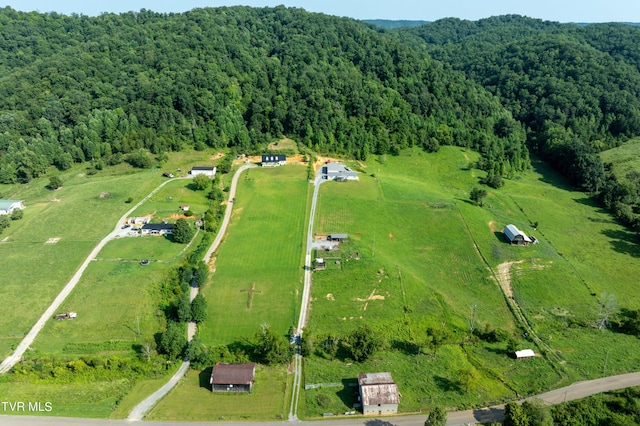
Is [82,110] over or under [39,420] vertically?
over

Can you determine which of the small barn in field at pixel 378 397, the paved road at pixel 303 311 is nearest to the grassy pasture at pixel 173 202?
the paved road at pixel 303 311

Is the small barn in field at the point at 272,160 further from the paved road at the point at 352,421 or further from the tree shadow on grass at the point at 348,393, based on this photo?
the paved road at the point at 352,421

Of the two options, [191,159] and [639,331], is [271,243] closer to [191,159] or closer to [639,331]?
[191,159]

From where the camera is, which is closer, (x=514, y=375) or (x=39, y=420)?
(x=39, y=420)

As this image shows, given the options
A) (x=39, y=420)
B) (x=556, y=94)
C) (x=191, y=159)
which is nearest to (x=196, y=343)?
(x=39, y=420)

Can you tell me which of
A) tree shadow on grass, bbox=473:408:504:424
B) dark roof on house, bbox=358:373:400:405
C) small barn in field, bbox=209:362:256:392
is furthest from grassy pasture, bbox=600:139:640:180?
small barn in field, bbox=209:362:256:392

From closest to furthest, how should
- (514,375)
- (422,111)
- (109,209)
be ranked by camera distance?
(514,375), (109,209), (422,111)
